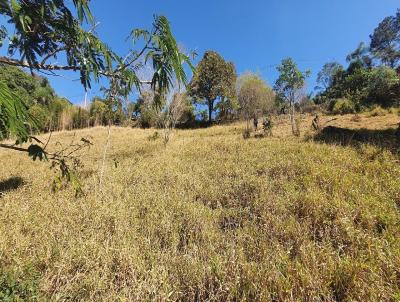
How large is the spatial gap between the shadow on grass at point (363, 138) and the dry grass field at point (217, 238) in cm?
106

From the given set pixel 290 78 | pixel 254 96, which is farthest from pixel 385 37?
pixel 290 78

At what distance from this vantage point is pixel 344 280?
7.25 feet

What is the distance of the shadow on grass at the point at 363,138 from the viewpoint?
7000 millimetres

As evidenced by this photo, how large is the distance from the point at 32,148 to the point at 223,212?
260 centimetres

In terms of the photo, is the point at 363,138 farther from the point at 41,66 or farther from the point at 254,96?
the point at 254,96

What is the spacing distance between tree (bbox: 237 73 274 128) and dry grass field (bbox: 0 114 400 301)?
89.6ft

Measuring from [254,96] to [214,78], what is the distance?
5755mm

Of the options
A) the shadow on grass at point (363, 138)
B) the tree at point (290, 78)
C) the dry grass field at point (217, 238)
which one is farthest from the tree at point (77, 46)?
the tree at point (290, 78)

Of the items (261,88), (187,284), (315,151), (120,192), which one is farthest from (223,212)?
(261,88)

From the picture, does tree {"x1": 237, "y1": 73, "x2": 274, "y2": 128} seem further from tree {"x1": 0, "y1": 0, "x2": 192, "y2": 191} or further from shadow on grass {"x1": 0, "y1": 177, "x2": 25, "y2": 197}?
tree {"x1": 0, "y1": 0, "x2": 192, "y2": 191}

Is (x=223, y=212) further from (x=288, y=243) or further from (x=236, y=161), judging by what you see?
(x=236, y=161)

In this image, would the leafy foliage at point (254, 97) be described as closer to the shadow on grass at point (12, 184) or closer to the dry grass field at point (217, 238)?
the shadow on grass at point (12, 184)

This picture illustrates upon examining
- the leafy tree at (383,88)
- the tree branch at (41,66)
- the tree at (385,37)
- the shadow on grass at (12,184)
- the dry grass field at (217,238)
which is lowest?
the dry grass field at (217,238)

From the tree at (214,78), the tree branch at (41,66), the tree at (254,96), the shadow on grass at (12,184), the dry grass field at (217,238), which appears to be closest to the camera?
the tree branch at (41,66)
